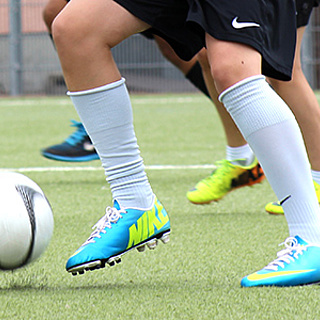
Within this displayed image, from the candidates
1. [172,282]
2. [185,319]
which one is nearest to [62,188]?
[172,282]

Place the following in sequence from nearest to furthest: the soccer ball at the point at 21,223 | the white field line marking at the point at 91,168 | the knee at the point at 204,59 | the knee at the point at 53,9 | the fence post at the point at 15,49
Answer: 1. the soccer ball at the point at 21,223
2. the knee at the point at 204,59
3. the knee at the point at 53,9
4. the white field line marking at the point at 91,168
5. the fence post at the point at 15,49

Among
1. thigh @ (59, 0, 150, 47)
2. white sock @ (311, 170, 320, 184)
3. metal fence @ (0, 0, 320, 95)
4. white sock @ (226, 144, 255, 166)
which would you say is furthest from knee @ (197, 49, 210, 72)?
metal fence @ (0, 0, 320, 95)

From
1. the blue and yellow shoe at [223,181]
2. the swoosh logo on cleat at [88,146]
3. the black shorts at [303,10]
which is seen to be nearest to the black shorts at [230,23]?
the black shorts at [303,10]

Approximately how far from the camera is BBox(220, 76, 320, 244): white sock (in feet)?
5.66

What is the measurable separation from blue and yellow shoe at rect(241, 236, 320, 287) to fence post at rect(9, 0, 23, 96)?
11.8 meters

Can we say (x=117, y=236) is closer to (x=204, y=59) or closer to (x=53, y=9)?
(x=204, y=59)

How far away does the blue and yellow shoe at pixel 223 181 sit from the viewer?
2.96m

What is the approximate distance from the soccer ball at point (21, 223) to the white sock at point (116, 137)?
207 mm

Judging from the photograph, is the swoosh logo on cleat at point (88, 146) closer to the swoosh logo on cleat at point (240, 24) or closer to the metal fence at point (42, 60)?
the swoosh logo on cleat at point (240, 24)

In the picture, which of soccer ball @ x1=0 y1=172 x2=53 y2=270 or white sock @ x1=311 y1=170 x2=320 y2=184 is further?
white sock @ x1=311 y1=170 x2=320 y2=184

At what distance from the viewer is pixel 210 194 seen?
2967mm

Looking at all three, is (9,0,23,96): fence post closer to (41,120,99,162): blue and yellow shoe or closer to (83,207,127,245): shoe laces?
(41,120,99,162): blue and yellow shoe

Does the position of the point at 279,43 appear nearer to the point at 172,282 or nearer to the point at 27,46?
the point at 172,282

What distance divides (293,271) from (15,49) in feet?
39.4
